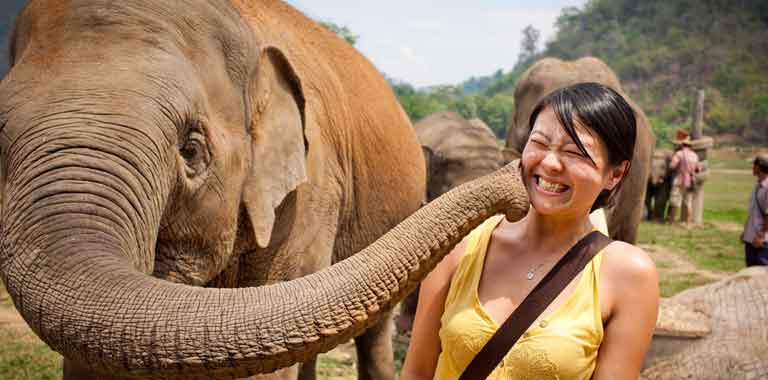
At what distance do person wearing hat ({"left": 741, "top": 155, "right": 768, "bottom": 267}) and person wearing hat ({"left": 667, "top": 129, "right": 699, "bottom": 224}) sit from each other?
27.0ft

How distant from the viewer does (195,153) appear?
2.97m

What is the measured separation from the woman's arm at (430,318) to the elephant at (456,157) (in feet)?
23.9

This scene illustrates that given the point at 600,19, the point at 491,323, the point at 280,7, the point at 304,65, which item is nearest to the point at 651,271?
the point at 491,323

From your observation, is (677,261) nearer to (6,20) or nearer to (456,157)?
(456,157)

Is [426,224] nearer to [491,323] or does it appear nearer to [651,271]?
[491,323]

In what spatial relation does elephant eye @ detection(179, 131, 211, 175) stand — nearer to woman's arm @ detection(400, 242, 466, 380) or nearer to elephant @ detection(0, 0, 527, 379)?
elephant @ detection(0, 0, 527, 379)

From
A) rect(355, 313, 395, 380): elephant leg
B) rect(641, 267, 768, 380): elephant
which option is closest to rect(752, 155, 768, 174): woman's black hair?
rect(641, 267, 768, 380): elephant

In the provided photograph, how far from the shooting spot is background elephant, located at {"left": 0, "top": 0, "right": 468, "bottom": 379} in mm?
1883

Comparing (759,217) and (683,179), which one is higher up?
(759,217)

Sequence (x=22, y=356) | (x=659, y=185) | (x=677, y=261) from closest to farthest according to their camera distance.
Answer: (x=22, y=356) → (x=677, y=261) → (x=659, y=185)

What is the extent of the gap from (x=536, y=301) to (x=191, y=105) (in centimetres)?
149

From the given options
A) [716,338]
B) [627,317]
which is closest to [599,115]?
[627,317]

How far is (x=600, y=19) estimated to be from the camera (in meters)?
101

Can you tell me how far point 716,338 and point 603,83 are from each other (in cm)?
380
